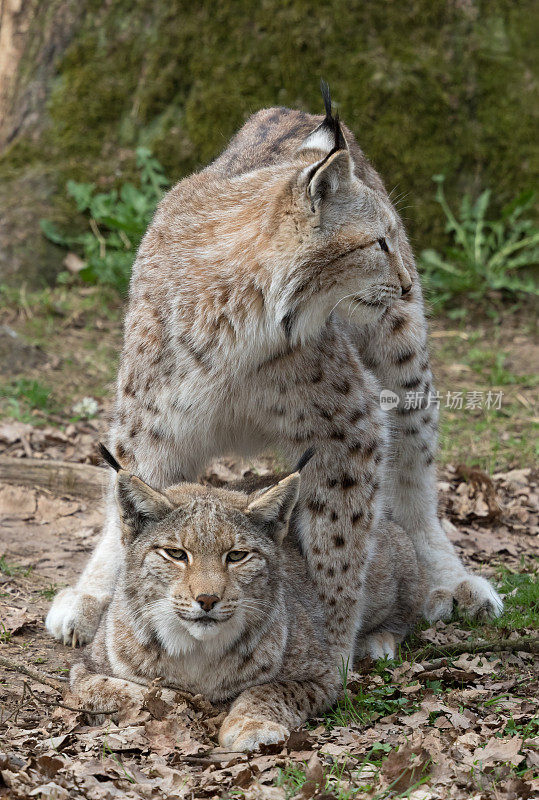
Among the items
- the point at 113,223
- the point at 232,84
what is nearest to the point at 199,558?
the point at 113,223

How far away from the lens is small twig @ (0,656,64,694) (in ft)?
13.9

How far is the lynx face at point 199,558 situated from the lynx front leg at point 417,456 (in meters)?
1.64

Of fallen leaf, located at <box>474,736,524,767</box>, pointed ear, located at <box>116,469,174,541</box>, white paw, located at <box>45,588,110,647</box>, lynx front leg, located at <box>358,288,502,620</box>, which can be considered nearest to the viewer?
fallen leaf, located at <box>474,736,524,767</box>

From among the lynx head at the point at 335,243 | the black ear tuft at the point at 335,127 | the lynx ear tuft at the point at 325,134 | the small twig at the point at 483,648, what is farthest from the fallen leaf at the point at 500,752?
the lynx ear tuft at the point at 325,134

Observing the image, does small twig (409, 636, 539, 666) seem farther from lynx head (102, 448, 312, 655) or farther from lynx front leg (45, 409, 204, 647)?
lynx front leg (45, 409, 204, 647)

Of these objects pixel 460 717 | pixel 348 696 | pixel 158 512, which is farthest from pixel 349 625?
pixel 158 512

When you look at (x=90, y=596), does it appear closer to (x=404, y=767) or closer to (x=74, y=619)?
(x=74, y=619)

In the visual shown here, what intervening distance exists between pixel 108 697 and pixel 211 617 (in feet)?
1.95

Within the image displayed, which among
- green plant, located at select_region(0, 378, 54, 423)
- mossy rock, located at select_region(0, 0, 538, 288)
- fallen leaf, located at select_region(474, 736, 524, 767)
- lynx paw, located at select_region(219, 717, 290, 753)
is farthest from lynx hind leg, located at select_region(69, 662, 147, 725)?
mossy rock, located at select_region(0, 0, 538, 288)

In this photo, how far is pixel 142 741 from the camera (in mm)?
3805

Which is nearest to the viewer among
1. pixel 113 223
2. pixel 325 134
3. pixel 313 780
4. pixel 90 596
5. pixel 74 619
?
pixel 313 780

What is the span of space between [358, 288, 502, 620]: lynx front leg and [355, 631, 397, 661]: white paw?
57cm

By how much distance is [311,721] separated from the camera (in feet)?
13.9

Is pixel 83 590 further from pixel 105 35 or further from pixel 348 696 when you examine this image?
pixel 105 35
